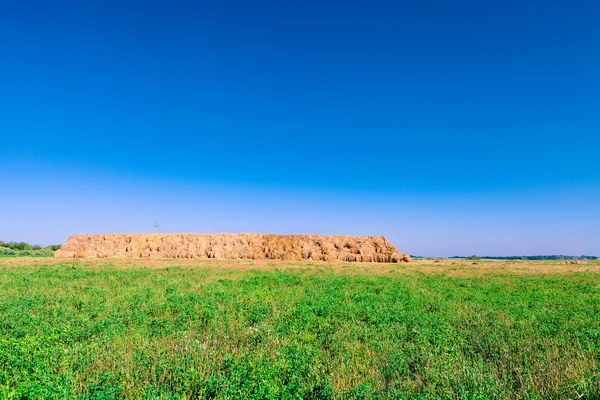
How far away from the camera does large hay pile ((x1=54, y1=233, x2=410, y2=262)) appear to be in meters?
64.5

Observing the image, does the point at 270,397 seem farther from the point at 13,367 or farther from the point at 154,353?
the point at 13,367

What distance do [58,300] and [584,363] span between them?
746 inches

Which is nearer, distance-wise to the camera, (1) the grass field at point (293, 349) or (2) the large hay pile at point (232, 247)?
(1) the grass field at point (293, 349)

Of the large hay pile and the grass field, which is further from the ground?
the large hay pile

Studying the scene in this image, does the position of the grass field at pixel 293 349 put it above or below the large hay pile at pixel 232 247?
below

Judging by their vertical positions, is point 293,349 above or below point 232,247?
below

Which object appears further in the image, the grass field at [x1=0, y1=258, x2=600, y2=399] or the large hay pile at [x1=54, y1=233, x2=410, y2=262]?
the large hay pile at [x1=54, y1=233, x2=410, y2=262]

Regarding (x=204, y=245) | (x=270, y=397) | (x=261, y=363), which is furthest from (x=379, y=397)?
(x=204, y=245)

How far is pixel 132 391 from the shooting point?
628 centimetres

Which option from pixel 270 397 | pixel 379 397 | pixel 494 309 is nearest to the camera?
pixel 270 397

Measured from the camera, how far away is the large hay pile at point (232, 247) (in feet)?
212

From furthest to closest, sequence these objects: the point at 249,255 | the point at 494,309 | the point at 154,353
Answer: the point at 249,255 < the point at 494,309 < the point at 154,353

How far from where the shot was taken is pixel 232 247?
67000 mm

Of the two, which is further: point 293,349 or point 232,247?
point 232,247
